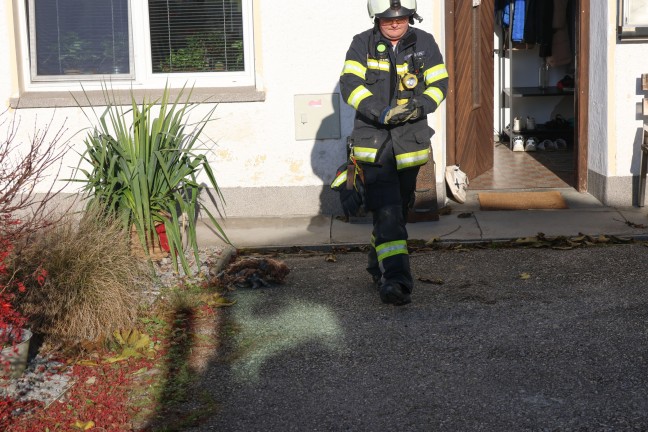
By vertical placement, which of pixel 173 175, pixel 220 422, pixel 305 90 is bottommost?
pixel 220 422

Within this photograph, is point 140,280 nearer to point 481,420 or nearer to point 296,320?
point 296,320

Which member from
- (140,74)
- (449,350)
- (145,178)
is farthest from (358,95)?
(140,74)

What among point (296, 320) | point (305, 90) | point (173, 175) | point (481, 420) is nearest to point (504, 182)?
point (305, 90)

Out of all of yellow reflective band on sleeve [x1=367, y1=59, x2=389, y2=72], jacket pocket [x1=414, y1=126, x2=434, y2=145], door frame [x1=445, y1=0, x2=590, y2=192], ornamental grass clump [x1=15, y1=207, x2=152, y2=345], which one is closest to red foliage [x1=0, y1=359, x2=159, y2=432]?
ornamental grass clump [x1=15, y1=207, x2=152, y2=345]

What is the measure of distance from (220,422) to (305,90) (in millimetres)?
4890

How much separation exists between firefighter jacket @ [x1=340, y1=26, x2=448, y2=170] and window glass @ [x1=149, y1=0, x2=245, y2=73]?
3.01 metres

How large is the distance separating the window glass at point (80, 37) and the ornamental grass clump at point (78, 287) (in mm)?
3478

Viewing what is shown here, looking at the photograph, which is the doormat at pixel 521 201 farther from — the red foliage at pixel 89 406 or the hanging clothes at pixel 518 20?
the red foliage at pixel 89 406

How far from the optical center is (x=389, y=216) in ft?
21.8

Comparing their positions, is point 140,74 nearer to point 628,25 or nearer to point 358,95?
point 358,95

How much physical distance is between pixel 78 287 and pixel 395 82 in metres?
2.32

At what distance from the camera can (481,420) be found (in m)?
4.75

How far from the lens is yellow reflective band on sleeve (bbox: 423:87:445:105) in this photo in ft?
21.4

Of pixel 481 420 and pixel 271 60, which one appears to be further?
pixel 271 60
